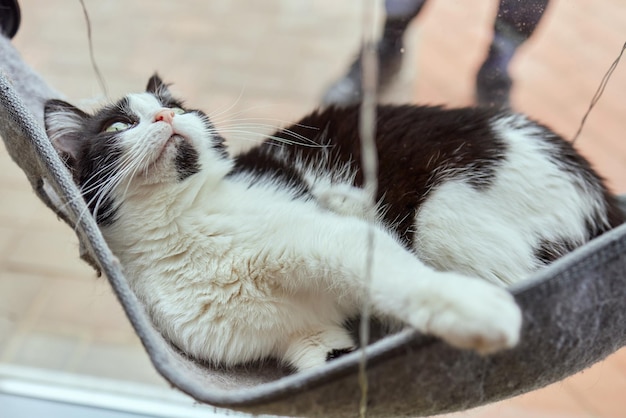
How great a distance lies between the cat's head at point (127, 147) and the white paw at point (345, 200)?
0.19m

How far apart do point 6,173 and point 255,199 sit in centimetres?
128

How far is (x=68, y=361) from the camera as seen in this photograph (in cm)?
151

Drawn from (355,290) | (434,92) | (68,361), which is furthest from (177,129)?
(434,92)

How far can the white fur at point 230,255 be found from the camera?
2.76ft

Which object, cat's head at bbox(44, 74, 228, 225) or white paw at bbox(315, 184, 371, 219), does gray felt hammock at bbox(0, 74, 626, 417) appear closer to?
cat's head at bbox(44, 74, 228, 225)

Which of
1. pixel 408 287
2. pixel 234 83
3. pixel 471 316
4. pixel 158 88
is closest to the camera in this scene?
pixel 471 316

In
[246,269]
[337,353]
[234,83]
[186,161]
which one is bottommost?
[234,83]

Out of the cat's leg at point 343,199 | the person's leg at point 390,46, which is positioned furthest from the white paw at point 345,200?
the person's leg at point 390,46

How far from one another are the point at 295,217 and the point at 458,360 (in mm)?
365

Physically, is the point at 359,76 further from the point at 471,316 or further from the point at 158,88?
the point at 471,316

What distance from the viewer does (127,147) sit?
2.96 feet

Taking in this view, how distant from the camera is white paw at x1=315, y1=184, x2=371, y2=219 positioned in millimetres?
937

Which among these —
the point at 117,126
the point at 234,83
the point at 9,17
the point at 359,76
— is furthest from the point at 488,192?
the point at 234,83

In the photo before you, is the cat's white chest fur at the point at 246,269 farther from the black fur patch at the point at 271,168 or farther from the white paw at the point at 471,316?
the white paw at the point at 471,316
